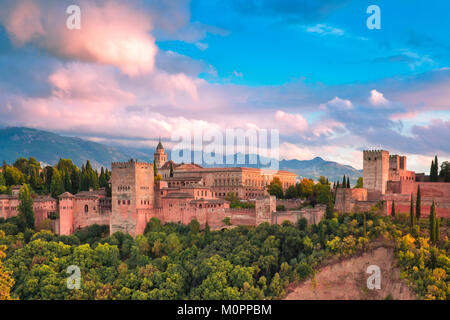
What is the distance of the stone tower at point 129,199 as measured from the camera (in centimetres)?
5181

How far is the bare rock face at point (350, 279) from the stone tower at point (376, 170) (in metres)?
10.5

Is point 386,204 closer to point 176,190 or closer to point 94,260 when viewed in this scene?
point 176,190

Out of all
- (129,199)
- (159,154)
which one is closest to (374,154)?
(129,199)

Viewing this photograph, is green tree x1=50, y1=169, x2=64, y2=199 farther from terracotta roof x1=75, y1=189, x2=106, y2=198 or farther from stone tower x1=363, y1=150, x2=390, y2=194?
stone tower x1=363, y1=150, x2=390, y2=194

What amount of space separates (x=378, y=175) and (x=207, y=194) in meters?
19.1

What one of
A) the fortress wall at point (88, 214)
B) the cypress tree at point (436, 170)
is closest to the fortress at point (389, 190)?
the cypress tree at point (436, 170)

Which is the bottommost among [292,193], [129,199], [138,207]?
[138,207]

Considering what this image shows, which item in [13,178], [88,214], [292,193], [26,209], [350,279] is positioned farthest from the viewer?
[13,178]

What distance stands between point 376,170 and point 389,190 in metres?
2.50

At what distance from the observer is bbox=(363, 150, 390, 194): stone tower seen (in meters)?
51.7

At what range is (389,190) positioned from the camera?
171ft

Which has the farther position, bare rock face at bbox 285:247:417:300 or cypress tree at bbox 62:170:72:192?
cypress tree at bbox 62:170:72:192

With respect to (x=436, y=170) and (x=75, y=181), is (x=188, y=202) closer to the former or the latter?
(x=75, y=181)

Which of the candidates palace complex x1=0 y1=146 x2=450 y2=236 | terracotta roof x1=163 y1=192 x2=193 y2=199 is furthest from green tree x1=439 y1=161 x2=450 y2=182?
terracotta roof x1=163 y1=192 x2=193 y2=199
